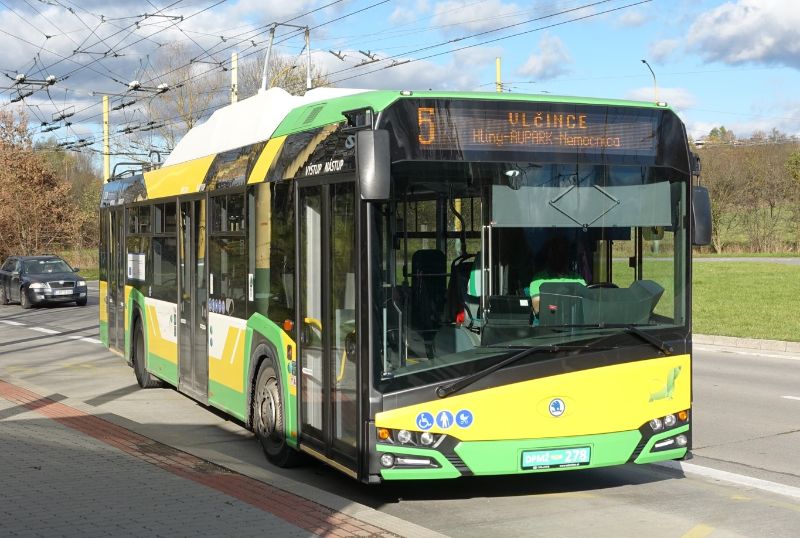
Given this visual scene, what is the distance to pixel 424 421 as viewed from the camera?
23.0ft

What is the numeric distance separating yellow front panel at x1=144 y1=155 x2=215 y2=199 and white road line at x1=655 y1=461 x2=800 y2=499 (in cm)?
558

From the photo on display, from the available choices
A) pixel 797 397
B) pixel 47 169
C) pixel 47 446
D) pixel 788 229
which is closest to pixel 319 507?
pixel 47 446

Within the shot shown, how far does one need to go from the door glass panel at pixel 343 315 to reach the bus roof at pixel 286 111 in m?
0.68

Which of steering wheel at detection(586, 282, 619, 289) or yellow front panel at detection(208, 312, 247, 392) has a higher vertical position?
steering wheel at detection(586, 282, 619, 289)

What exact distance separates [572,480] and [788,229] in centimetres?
4649

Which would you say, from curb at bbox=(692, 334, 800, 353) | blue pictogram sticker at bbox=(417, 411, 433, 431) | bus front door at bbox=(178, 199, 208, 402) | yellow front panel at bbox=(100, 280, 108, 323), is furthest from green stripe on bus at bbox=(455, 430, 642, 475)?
curb at bbox=(692, 334, 800, 353)

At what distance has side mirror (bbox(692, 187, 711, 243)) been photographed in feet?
25.4

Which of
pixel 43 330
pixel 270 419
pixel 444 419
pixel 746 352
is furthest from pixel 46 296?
pixel 444 419

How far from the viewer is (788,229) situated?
51.7 m

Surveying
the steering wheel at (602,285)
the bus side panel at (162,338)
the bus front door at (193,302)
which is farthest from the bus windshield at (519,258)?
the bus side panel at (162,338)

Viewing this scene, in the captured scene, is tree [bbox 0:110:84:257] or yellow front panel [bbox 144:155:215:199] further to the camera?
tree [bbox 0:110:84:257]

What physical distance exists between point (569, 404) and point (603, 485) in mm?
1424

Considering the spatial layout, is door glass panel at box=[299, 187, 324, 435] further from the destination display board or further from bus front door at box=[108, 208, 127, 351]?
bus front door at box=[108, 208, 127, 351]

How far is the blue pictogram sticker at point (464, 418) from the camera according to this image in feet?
23.0
